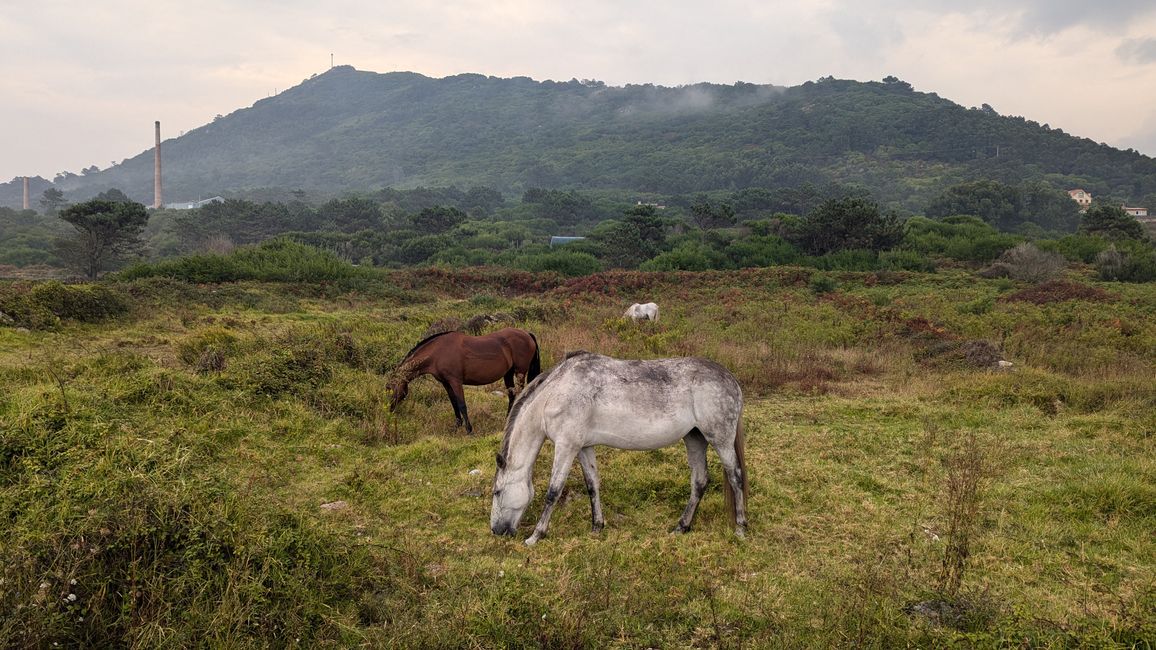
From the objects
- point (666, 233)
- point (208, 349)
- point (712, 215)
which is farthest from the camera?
point (712, 215)

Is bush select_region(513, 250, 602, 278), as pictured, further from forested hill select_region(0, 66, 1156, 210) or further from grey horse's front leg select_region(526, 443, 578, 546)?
forested hill select_region(0, 66, 1156, 210)

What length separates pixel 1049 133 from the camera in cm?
11594

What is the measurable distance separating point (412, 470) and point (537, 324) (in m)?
9.58

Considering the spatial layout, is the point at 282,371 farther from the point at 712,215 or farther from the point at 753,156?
the point at 753,156

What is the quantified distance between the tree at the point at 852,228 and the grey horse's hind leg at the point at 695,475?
34.1m

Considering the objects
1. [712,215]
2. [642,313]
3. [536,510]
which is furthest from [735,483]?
[712,215]

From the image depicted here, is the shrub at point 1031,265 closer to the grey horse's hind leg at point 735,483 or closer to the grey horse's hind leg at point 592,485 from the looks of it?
the grey horse's hind leg at point 735,483

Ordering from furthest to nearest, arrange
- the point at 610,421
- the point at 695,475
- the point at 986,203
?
the point at 986,203, the point at 695,475, the point at 610,421

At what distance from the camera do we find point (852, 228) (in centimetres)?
3628

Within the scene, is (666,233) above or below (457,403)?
above

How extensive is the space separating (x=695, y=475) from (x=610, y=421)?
3.85 feet

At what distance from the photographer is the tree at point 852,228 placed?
3591cm

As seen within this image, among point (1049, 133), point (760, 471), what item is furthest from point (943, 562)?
point (1049, 133)

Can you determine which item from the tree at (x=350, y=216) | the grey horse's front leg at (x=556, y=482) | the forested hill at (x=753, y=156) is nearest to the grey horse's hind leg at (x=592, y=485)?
the grey horse's front leg at (x=556, y=482)
